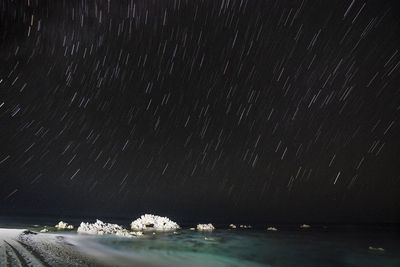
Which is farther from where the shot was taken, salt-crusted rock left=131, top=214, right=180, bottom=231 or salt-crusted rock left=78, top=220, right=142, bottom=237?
salt-crusted rock left=131, top=214, right=180, bottom=231

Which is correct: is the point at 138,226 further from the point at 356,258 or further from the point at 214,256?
the point at 356,258

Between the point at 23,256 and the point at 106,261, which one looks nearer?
the point at 23,256

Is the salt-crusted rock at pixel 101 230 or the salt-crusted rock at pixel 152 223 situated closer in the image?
the salt-crusted rock at pixel 101 230

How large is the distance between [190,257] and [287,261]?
8.15 metres

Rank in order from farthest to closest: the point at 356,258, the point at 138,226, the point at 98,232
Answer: the point at 138,226, the point at 98,232, the point at 356,258

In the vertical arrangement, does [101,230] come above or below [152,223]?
below

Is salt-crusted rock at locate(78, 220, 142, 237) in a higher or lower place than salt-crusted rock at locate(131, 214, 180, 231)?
lower

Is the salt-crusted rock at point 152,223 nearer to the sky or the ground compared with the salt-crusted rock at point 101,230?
nearer to the sky

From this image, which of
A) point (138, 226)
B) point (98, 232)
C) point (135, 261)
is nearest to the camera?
point (135, 261)

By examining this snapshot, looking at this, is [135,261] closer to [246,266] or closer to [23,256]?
[23,256]

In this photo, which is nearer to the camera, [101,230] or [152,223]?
[101,230]

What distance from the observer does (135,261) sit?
55.5 feet

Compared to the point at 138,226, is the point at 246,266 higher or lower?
lower

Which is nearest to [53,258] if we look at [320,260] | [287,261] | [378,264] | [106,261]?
[106,261]
